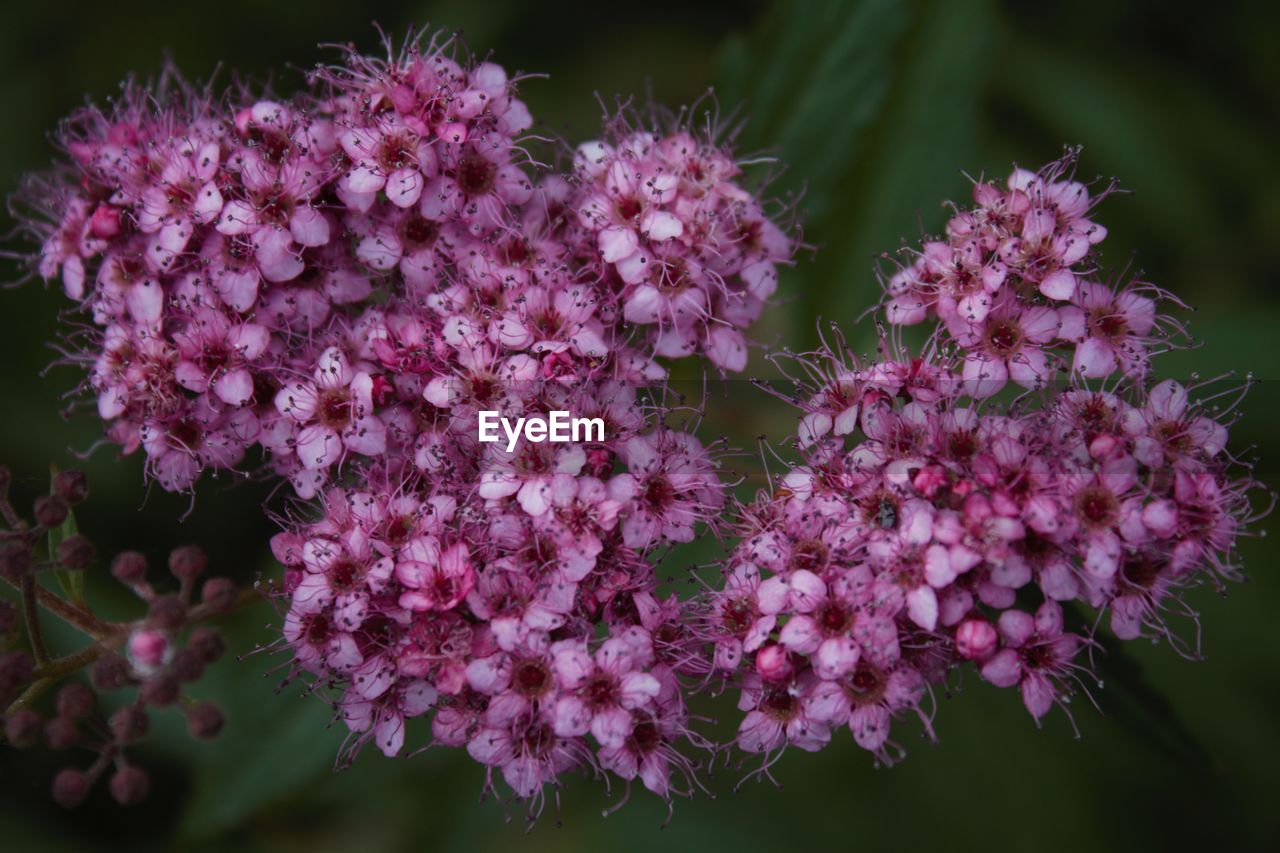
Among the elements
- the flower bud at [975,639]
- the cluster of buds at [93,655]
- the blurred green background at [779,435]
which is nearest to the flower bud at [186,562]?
the cluster of buds at [93,655]

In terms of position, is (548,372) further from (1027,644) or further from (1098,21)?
(1098,21)

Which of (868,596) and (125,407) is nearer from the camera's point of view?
(868,596)

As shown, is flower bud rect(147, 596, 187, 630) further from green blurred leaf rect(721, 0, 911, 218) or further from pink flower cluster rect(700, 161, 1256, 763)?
green blurred leaf rect(721, 0, 911, 218)

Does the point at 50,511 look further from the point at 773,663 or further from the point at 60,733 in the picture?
the point at 773,663

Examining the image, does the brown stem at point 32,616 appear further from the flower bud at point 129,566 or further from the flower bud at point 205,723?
the flower bud at point 205,723

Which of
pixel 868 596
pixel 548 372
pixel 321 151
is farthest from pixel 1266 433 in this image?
pixel 321 151

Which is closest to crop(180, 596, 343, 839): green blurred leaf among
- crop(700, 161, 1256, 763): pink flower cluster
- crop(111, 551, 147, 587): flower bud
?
crop(111, 551, 147, 587): flower bud
